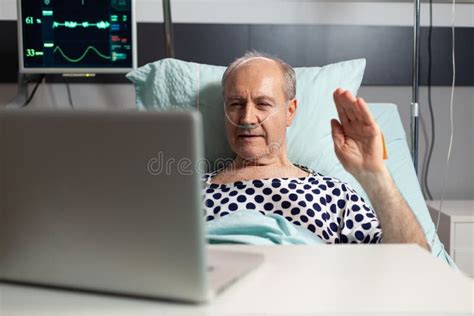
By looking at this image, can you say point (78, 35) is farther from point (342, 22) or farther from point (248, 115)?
point (342, 22)

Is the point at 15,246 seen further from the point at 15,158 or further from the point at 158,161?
the point at 158,161

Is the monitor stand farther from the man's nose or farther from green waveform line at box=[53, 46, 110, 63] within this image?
the man's nose

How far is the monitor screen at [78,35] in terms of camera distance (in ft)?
6.71

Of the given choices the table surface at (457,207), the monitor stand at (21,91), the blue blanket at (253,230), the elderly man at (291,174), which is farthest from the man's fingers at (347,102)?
the monitor stand at (21,91)

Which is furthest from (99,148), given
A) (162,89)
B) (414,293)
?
(162,89)

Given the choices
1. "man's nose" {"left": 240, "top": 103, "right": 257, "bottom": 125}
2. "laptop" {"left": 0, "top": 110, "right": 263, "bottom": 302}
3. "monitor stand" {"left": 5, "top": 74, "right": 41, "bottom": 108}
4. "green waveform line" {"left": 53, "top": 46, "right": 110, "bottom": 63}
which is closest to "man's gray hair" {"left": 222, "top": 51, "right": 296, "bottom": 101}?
"man's nose" {"left": 240, "top": 103, "right": 257, "bottom": 125}

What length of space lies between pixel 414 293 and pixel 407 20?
1.95m

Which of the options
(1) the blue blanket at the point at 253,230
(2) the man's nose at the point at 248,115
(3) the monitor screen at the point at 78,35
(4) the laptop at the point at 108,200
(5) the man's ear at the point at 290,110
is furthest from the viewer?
(3) the monitor screen at the point at 78,35

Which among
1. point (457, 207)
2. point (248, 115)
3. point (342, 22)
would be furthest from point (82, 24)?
point (457, 207)

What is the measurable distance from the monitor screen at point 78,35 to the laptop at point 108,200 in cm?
142

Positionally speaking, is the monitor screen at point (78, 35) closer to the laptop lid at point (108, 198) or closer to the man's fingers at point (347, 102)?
the man's fingers at point (347, 102)

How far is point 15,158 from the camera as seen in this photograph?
2.26 feet

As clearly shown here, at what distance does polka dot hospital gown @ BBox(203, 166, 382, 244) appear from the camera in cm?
150

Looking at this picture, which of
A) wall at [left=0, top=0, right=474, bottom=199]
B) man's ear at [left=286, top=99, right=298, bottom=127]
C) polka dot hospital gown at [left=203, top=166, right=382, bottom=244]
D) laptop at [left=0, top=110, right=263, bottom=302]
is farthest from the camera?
wall at [left=0, top=0, right=474, bottom=199]
